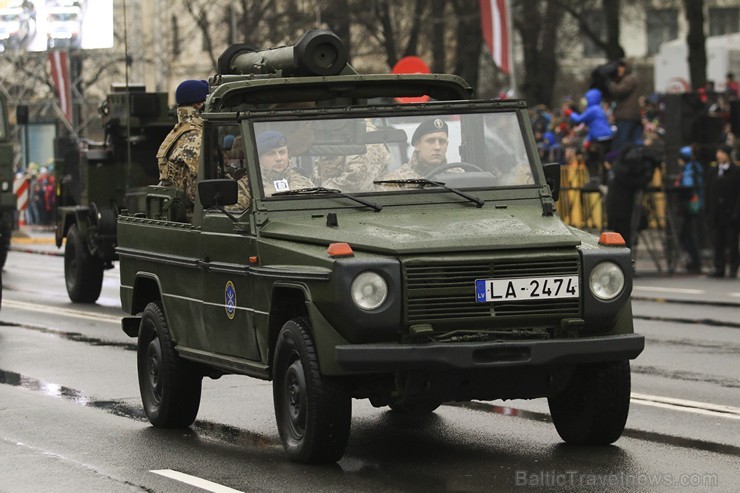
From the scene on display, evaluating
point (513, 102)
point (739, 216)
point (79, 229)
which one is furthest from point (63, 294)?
point (513, 102)

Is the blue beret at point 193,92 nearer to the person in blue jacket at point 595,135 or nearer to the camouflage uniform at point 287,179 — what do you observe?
the camouflage uniform at point 287,179

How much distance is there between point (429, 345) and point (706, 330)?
945 cm

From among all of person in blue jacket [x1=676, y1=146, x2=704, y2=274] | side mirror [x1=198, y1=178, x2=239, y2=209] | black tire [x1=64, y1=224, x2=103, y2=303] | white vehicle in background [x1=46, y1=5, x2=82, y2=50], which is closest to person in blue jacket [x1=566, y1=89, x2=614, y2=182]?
person in blue jacket [x1=676, y1=146, x2=704, y2=274]

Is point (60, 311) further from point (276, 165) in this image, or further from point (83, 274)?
point (276, 165)

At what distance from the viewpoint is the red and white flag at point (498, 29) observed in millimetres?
32125

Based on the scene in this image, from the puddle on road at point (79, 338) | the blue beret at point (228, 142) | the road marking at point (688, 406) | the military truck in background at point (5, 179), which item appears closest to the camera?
the blue beret at point (228, 142)

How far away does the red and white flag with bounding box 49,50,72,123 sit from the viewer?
43438 millimetres

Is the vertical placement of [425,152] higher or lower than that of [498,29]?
lower

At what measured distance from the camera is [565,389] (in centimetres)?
945

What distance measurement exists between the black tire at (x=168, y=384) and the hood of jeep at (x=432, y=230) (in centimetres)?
157

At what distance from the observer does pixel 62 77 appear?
43.6 m

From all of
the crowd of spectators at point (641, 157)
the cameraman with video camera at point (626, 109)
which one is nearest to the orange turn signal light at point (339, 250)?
the crowd of spectators at point (641, 157)

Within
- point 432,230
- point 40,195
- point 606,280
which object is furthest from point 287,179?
point 40,195

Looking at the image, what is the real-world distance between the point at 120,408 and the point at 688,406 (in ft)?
12.2
